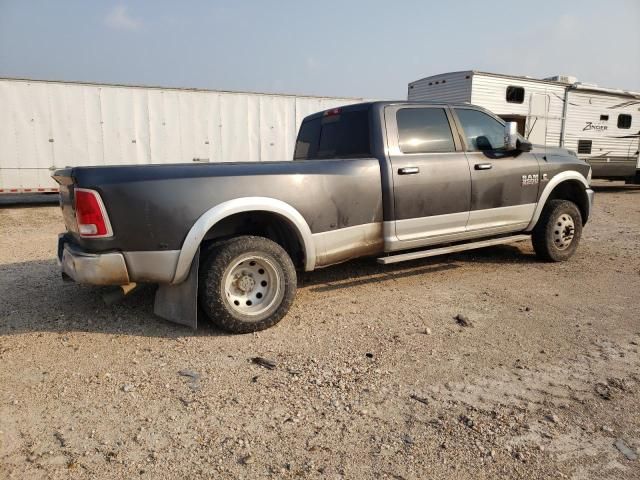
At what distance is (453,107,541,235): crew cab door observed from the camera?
202 inches

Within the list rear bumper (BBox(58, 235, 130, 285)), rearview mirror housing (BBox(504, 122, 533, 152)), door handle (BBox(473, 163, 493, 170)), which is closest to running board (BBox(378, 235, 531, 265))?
door handle (BBox(473, 163, 493, 170))

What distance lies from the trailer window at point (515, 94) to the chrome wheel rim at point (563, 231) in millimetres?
9139

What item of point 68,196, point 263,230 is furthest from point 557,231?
point 68,196

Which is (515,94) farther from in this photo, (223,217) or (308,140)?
(223,217)

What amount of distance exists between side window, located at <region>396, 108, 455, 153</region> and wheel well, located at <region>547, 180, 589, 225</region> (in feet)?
6.54

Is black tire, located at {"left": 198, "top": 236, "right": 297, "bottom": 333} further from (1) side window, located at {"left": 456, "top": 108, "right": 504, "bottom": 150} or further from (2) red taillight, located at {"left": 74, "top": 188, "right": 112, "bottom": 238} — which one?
(1) side window, located at {"left": 456, "top": 108, "right": 504, "bottom": 150}

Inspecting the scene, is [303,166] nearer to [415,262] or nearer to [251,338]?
[251,338]

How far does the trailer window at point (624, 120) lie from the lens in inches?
628

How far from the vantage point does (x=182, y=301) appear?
12.2ft

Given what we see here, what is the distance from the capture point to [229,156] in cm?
1348

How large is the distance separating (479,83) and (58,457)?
1347cm

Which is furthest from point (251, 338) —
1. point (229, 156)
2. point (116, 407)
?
point (229, 156)

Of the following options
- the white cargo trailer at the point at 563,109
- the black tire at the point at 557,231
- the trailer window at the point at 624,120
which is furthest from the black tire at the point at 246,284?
the trailer window at the point at 624,120

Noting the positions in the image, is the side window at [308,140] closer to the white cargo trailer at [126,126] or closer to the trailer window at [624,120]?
the white cargo trailer at [126,126]
